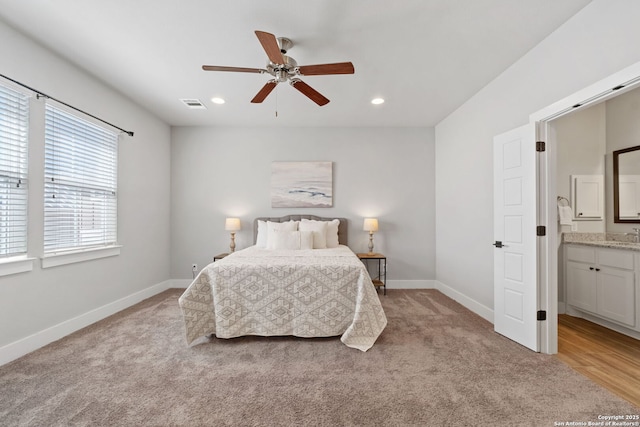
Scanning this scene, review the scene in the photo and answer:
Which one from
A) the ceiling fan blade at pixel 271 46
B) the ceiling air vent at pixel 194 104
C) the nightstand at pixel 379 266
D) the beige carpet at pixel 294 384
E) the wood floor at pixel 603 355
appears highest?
the ceiling air vent at pixel 194 104

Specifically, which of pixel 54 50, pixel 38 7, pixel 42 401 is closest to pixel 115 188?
pixel 54 50

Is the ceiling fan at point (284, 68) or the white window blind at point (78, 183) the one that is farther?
the white window blind at point (78, 183)

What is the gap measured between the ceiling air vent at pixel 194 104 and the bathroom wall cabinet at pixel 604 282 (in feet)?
16.3

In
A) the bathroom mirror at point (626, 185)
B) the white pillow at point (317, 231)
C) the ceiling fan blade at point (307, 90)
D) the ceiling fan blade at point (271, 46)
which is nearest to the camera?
the ceiling fan blade at point (271, 46)

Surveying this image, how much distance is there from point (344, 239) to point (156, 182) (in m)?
3.08

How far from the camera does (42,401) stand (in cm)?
178

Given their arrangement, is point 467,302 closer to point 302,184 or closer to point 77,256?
point 302,184

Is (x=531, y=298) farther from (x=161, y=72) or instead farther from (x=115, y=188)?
(x=115, y=188)

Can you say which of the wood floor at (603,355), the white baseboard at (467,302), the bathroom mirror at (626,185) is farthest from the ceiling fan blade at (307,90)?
the bathroom mirror at (626,185)

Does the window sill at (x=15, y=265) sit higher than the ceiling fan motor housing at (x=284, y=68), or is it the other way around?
the ceiling fan motor housing at (x=284, y=68)

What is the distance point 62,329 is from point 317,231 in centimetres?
300

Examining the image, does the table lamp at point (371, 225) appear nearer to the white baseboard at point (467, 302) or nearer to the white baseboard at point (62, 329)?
the white baseboard at point (467, 302)

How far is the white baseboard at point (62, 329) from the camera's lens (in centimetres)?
227

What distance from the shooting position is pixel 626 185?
10.5 ft
